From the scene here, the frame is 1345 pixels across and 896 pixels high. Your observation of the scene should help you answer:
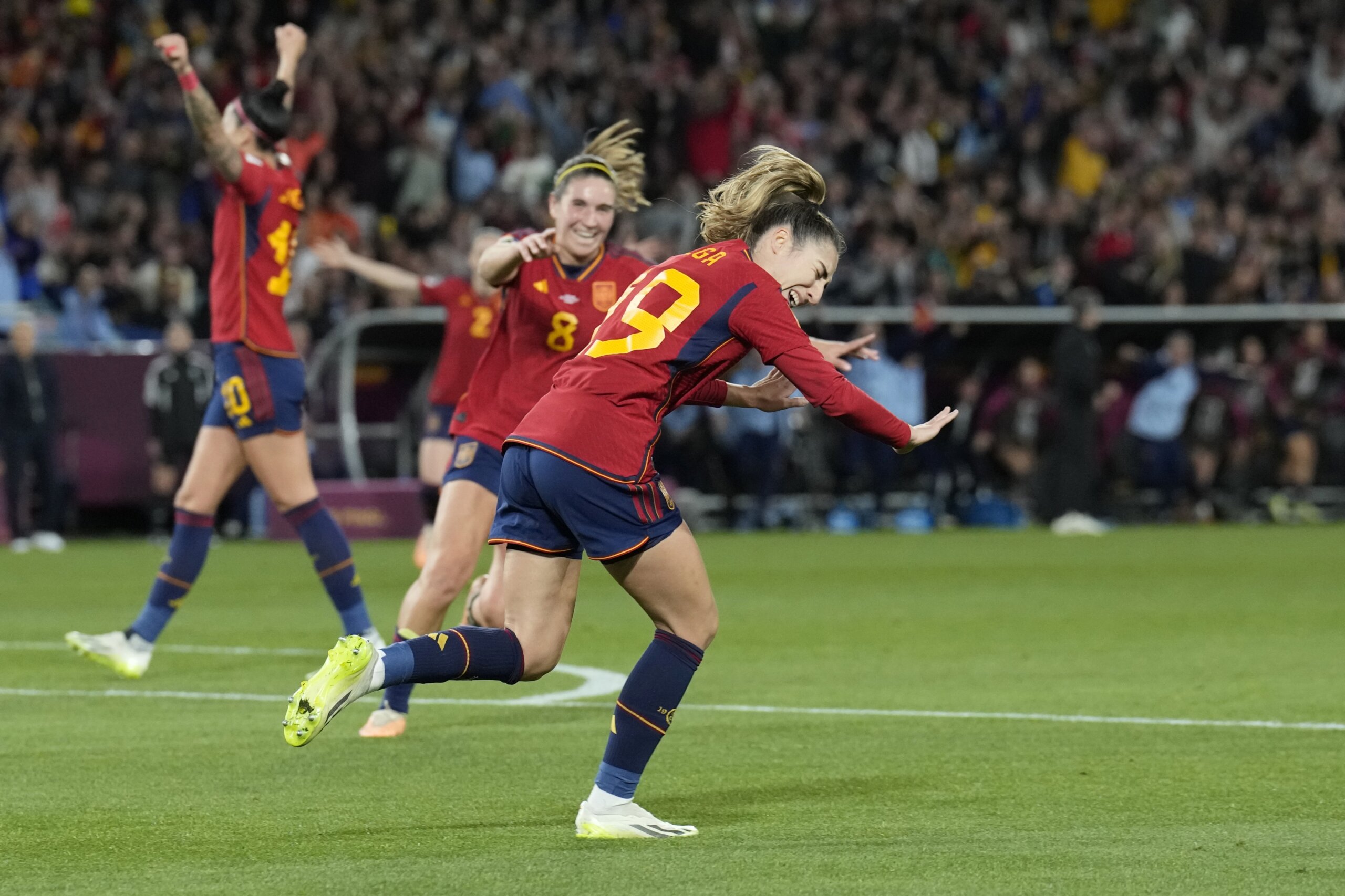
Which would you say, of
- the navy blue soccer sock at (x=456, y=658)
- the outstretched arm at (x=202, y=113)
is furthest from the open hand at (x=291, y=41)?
the navy blue soccer sock at (x=456, y=658)

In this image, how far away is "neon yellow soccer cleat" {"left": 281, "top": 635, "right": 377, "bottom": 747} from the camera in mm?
5578

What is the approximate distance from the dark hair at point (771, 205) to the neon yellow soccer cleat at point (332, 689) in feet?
5.39

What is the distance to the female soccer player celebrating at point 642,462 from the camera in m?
5.86

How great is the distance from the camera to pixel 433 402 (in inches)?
575

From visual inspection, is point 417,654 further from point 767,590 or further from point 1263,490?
point 1263,490

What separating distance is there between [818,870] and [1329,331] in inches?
819

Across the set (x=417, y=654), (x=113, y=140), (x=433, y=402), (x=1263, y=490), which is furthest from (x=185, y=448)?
(x=417, y=654)

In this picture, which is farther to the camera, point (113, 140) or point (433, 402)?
point (113, 140)

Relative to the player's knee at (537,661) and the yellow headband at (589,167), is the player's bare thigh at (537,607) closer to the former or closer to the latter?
the player's knee at (537,661)

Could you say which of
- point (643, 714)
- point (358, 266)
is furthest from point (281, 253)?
point (643, 714)

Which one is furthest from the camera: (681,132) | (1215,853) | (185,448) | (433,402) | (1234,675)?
(681,132)

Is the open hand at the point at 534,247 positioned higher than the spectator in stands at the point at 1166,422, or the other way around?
the open hand at the point at 534,247

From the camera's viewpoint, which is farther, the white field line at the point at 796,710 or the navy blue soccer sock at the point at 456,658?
the white field line at the point at 796,710

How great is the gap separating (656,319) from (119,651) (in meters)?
4.96
